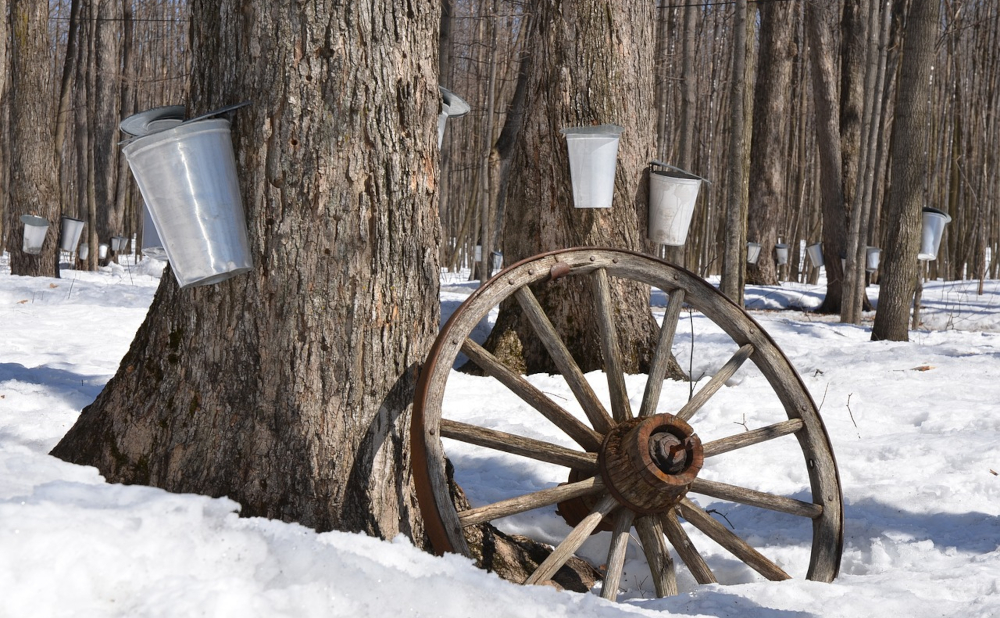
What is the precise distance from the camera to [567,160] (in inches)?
170

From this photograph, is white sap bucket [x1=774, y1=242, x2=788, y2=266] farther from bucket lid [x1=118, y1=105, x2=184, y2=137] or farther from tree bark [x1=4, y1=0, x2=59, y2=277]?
bucket lid [x1=118, y1=105, x2=184, y2=137]

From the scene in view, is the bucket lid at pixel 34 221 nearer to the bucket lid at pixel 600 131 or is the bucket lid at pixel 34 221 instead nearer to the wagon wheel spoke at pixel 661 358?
the bucket lid at pixel 600 131

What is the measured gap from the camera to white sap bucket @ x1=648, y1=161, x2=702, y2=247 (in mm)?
4266

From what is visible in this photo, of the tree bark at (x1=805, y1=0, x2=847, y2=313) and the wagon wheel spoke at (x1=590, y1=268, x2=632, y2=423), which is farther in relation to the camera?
the tree bark at (x1=805, y1=0, x2=847, y2=313)

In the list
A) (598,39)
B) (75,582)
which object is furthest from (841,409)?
(75,582)

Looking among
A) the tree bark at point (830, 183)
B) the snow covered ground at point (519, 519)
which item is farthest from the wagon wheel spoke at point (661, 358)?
the tree bark at point (830, 183)

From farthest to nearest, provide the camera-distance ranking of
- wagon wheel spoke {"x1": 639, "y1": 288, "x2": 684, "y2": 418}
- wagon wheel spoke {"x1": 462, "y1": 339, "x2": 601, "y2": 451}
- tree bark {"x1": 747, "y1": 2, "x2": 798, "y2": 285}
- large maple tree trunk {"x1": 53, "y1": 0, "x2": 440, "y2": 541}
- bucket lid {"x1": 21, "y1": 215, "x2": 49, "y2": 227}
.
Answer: tree bark {"x1": 747, "y1": 2, "x2": 798, "y2": 285} < bucket lid {"x1": 21, "y1": 215, "x2": 49, "y2": 227} < wagon wheel spoke {"x1": 639, "y1": 288, "x2": 684, "y2": 418} < wagon wheel spoke {"x1": 462, "y1": 339, "x2": 601, "y2": 451} < large maple tree trunk {"x1": 53, "y1": 0, "x2": 440, "y2": 541}

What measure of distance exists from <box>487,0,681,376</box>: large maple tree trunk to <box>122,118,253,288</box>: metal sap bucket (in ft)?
8.10

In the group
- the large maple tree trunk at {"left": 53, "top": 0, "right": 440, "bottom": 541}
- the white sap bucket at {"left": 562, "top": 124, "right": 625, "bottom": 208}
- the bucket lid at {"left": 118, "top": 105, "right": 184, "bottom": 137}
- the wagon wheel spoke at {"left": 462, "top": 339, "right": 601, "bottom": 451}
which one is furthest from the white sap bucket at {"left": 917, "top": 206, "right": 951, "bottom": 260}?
the bucket lid at {"left": 118, "top": 105, "right": 184, "bottom": 137}

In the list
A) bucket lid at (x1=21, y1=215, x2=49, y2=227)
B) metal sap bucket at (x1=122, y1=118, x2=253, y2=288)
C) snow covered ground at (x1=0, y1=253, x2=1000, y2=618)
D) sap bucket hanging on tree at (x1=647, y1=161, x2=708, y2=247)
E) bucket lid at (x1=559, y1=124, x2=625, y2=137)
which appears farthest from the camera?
bucket lid at (x1=21, y1=215, x2=49, y2=227)

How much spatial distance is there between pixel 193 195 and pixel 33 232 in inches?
315

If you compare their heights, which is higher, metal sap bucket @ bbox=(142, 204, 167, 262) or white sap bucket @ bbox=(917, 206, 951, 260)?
white sap bucket @ bbox=(917, 206, 951, 260)

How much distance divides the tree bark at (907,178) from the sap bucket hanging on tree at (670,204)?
2.96m

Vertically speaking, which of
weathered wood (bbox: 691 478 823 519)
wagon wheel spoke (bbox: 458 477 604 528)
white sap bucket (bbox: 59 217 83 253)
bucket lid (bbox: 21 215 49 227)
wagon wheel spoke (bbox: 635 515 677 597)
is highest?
bucket lid (bbox: 21 215 49 227)
